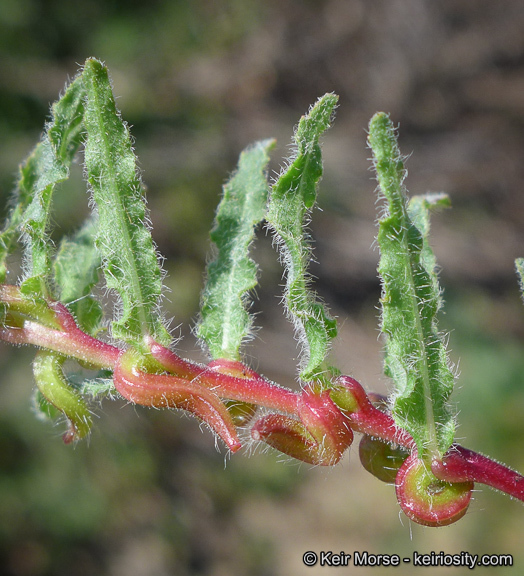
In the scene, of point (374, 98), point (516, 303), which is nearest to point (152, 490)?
point (516, 303)

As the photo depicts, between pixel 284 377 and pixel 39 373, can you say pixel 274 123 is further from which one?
pixel 39 373

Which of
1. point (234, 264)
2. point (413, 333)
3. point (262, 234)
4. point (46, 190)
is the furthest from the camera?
point (262, 234)

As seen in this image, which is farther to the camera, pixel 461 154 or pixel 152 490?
pixel 461 154

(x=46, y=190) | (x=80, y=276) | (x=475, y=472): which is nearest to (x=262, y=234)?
(x=80, y=276)

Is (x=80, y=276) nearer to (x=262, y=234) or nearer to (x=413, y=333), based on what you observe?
(x=413, y=333)

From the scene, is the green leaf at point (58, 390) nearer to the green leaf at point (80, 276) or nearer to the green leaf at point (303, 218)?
the green leaf at point (80, 276)

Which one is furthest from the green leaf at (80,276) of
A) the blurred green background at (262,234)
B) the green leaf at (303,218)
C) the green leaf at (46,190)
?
the blurred green background at (262,234)

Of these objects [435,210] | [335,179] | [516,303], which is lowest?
[435,210]
